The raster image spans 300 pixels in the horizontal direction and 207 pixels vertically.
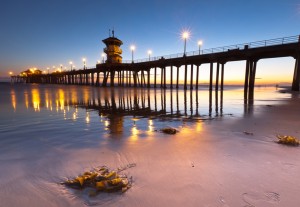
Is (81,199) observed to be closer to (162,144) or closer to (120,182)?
(120,182)

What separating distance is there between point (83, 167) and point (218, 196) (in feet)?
7.09

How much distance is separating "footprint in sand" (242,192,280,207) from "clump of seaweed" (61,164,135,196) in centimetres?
149

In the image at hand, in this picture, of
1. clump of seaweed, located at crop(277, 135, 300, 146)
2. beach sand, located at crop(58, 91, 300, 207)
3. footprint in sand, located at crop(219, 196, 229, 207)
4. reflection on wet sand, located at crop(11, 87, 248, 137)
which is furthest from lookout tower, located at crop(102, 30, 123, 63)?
footprint in sand, located at crop(219, 196, 229, 207)

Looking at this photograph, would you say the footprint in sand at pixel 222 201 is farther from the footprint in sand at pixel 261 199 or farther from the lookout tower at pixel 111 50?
the lookout tower at pixel 111 50

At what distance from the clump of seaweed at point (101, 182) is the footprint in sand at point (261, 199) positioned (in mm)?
1491

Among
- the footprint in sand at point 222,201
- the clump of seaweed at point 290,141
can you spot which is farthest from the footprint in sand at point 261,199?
the clump of seaweed at point 290,141

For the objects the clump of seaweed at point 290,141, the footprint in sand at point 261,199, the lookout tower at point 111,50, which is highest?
the lookout tower at point 111,50

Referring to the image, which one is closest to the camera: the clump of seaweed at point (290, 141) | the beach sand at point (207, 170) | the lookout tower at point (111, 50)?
the beach sand at point (207, 170)

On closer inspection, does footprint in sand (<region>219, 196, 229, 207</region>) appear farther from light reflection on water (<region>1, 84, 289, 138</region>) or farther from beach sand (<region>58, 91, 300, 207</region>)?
light reflection on water (<region>1, 84, 289, 138</region>)

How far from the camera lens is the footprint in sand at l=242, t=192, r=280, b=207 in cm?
218

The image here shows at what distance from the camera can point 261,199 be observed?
7.43 ft

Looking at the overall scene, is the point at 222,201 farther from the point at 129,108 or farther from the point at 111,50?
the point at 111,50

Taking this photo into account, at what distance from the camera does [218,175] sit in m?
2.87

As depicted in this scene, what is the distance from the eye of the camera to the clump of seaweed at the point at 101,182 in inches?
97.7
